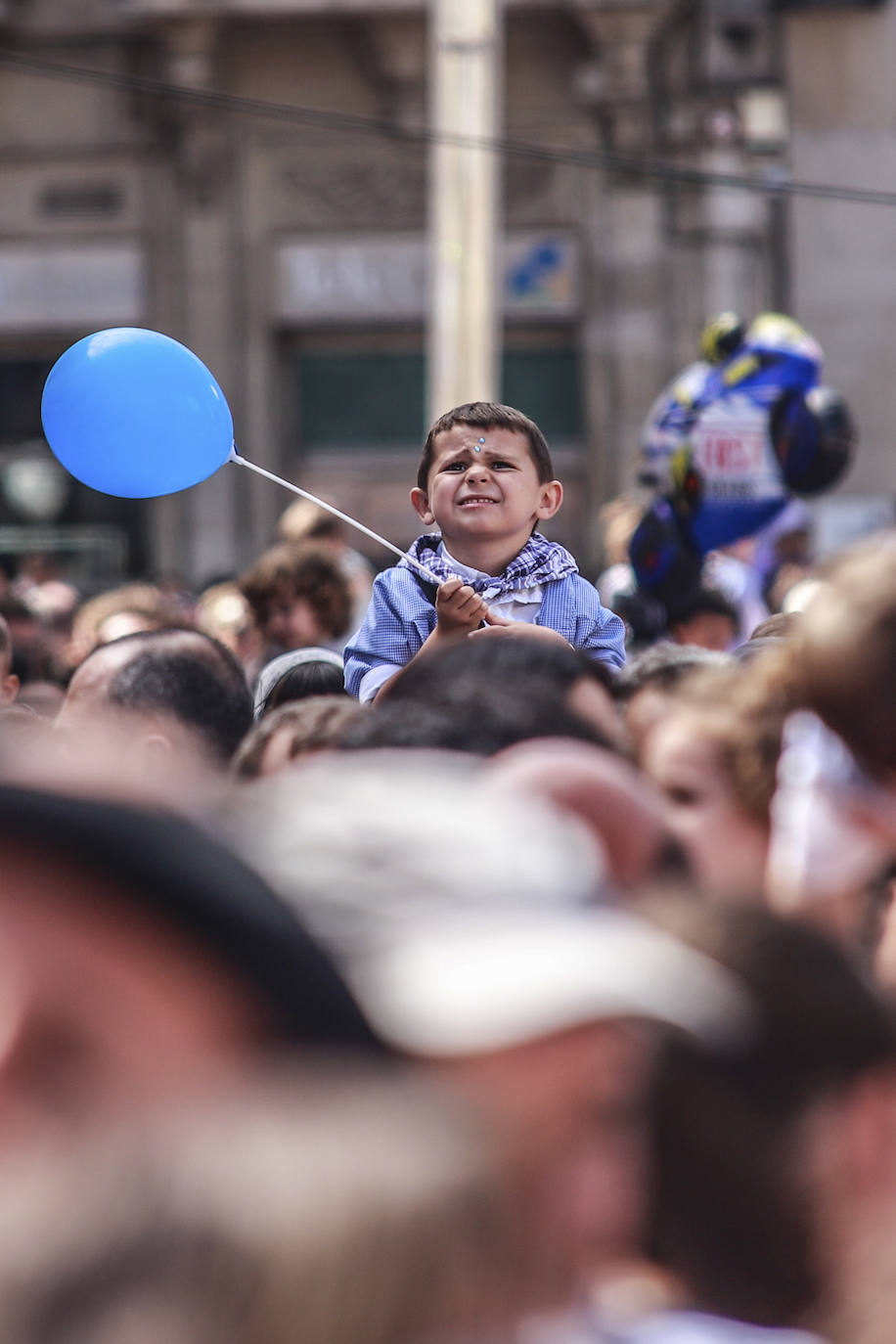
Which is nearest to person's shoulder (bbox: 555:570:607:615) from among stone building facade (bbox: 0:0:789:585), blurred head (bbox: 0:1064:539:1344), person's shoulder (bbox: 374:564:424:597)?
person's shoulder (bbox: 374:564:424:597)

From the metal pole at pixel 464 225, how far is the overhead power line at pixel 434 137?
9cm

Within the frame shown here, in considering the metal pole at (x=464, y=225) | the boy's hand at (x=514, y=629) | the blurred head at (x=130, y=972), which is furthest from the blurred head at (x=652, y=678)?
the metal pole at (x=464, y=225)

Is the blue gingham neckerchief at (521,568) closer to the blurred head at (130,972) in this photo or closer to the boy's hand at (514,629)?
the boy's hand at (514,629)

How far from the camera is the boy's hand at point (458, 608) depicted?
103 inches

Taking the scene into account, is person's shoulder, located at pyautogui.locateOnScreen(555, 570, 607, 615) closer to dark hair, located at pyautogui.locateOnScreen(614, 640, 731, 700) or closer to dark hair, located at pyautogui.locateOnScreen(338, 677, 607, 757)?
dark hair, located at pyautogui.locateOnScreen(614, 640, 731, 700)

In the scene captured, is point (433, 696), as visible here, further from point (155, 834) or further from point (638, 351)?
point (638, 351)

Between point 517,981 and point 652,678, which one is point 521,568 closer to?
point 652,678

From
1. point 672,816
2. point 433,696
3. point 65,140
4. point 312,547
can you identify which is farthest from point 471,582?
point 65,140

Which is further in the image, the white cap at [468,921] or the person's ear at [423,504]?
the person's ear at [423,504]

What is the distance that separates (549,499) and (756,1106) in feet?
7.73

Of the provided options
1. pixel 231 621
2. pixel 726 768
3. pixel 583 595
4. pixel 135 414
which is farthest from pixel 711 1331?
pixel 231 621

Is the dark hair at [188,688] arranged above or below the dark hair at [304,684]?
above

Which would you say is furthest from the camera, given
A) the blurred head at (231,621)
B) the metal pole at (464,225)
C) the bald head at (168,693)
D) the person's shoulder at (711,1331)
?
the metal pole at (464,225)

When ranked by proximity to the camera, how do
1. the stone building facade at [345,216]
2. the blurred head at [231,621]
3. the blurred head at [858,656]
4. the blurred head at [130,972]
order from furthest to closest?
1. the stone building facade at [345,216]
2. the blurred head at [231,621]
3. the blurred head at [858,656]
4. the blurred head at [130,972]
